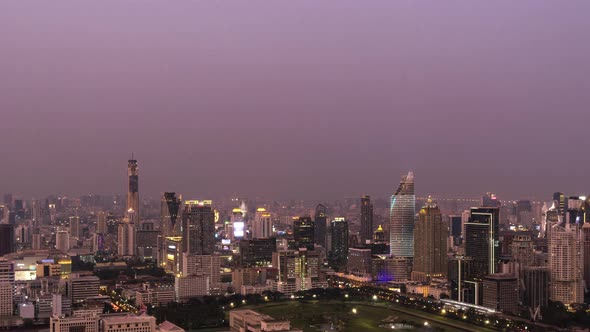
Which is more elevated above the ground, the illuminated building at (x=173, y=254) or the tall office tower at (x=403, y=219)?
the tall office tower at (x=403, y=219)

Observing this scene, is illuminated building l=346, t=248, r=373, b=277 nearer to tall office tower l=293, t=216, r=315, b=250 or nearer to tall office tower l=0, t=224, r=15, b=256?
tall office tower l=293, t=216, r=315, b=250

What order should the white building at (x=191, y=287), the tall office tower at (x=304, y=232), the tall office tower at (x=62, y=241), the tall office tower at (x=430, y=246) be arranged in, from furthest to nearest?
the tall office tower at (x=62, y=241)
the tall office tower at (x=304, y=232)
the tall office tower at (x=430, y=246)
the white building at (x=191, y=287)

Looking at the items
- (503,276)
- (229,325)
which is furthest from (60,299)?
(503,276)

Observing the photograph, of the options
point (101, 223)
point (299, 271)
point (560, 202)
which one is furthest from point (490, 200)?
point (101, 223)

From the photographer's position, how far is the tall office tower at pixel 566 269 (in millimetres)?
20062

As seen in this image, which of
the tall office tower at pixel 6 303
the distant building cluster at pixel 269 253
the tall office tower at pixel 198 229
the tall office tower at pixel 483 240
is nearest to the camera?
the tall office tower at pixel 6 303

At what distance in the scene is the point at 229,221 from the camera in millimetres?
38500

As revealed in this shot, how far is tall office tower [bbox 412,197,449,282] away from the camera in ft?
84.0

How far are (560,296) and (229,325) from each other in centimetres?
862

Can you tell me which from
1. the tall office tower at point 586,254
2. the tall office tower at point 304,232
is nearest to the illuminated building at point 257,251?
the tall office tower at point 304,232

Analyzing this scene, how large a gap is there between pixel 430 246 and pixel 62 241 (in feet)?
50.1

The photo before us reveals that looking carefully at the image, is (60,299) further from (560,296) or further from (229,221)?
(229,221)

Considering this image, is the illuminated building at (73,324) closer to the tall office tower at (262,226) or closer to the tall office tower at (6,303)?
the tall office tower at (6,303)

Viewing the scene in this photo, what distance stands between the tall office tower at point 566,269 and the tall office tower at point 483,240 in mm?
2435
